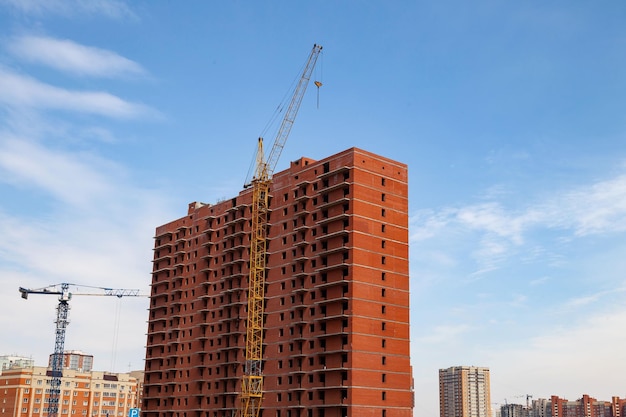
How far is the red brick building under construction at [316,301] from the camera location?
107m

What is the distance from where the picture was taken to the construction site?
107 metres

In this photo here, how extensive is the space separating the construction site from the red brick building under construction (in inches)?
7.8

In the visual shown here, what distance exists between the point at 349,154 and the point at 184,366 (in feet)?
197

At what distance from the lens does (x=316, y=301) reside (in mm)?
112875

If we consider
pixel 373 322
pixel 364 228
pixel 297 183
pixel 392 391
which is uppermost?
pixel 297 183

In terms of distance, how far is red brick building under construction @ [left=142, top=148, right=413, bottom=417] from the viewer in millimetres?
106938

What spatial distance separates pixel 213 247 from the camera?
14450cm

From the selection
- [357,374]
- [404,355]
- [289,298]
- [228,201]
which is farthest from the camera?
[228,201]

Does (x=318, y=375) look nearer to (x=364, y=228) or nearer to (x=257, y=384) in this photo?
(x=257, y=384)

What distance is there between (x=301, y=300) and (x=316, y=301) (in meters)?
5.20

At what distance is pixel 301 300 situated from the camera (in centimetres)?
11744

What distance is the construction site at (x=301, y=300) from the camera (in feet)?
352

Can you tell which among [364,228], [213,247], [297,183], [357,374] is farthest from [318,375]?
[213,247]

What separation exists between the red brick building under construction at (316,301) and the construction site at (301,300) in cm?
20
